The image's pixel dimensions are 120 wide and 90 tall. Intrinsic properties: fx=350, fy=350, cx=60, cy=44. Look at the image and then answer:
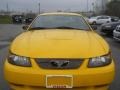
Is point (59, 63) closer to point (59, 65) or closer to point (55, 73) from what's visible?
point (59, 65)

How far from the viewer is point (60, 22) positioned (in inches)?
284

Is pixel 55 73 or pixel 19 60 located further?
pixel 19 60

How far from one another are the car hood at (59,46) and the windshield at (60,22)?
0.90 metres

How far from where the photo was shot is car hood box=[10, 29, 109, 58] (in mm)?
5070

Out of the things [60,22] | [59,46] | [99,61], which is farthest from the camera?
[60,22]

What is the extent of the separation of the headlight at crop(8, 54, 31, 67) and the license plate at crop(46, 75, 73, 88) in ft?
1.32

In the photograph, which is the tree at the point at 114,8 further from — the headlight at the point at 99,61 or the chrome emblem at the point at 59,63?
the chrome emblem at the point at 59,63

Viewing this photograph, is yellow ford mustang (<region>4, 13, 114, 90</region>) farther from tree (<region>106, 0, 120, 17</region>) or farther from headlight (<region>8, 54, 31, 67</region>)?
tree (<region>106, 0, 120, 17</region>)

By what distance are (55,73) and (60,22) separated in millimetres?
2523

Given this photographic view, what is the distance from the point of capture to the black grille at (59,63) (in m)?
4.93

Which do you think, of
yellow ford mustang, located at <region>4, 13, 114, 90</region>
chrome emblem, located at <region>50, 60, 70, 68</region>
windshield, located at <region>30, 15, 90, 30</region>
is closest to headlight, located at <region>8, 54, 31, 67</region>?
yellow ford mustang, located at <region>4, 13, 114, 90</region>

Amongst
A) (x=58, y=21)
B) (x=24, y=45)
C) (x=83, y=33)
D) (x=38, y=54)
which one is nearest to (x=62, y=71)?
(x=38, y=54)

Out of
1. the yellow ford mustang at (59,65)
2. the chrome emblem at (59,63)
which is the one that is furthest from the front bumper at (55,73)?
the chrome emblem at (59,63)

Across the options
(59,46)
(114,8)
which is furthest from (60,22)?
(114,8)
